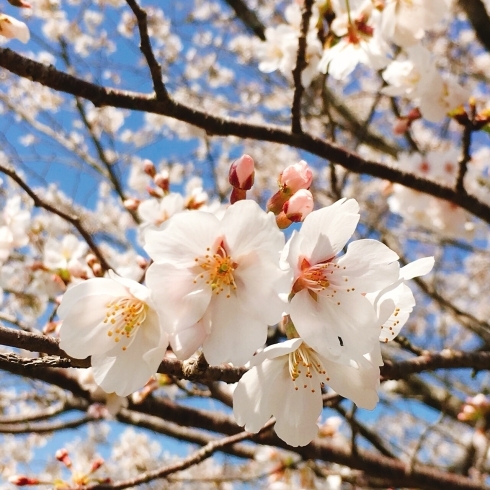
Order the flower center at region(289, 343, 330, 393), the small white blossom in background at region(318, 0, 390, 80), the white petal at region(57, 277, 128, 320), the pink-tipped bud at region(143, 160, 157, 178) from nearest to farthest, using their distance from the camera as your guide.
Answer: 1. the white petal at region(57, 277, 128, 320)
2. the flower center at region(289, 343, 330, 393)
3. the small white blossom in background at region(318, 0, 390, 80)
4. the pink-tipped bud at region(143, 160, 157, 178)

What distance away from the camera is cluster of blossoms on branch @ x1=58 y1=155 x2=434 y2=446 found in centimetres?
90

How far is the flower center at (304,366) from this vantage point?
3.58 feet

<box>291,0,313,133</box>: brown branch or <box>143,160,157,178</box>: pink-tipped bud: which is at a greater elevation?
<box>291,0,313,133</box>: brown branch

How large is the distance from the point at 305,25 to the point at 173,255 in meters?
1.10

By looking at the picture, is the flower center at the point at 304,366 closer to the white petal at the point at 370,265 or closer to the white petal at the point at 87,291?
the white petal at the point at 370,265

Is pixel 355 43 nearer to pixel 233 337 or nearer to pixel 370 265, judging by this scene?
pixel 370 265

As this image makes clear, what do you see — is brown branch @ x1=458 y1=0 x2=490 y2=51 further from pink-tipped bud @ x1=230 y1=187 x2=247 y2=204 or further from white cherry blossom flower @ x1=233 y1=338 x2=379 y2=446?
white cherry blossom flower @ x1=233 y1=338 x2=379 y2=446

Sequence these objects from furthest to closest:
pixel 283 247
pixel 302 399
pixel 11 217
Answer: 1. pixel 11 217
2. pixel 302 399
3. pixel 283 247

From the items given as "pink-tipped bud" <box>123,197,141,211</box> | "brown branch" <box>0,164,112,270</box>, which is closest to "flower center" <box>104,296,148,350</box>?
"brown branch" <box>0,164,112,270</box>

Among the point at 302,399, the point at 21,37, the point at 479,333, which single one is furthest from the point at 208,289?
the point at 479,333

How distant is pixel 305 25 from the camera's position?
1649mm

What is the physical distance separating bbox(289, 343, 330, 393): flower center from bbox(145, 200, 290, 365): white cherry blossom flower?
23 centimetres

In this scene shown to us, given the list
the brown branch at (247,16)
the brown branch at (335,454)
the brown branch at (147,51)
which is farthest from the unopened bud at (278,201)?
the brown branch at (247,16)

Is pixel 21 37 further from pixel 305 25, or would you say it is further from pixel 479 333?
pixel 479 333
